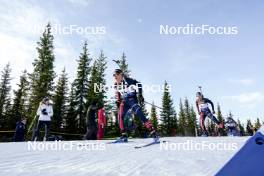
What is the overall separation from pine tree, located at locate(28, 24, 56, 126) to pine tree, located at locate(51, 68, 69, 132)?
2.35m

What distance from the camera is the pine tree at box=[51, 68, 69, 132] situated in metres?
34.7

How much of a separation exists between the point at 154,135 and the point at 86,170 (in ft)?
16.4

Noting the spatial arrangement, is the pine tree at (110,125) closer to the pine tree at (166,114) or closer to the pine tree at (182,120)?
the pine tree at (166,114)

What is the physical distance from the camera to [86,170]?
3008 millimetres

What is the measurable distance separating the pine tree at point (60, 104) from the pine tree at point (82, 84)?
1.77 m

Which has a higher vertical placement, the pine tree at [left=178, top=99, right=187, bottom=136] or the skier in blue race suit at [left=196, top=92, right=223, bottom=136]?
the pine tree at [left=178, top=99, right=187, bottom=136]

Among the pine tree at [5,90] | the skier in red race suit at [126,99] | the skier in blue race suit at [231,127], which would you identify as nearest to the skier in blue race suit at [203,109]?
the skier in blue race suit at [231,127]

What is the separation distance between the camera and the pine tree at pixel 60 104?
34747 mm

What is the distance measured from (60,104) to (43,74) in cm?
479

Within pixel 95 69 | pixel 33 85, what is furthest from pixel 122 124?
pixel 95 69

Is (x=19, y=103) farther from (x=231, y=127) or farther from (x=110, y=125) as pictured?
(x=231, y=127)

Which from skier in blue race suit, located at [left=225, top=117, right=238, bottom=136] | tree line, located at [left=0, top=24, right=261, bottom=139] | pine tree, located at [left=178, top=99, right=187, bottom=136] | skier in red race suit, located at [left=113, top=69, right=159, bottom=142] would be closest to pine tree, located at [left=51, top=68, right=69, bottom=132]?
tree line, located at [left=0, top=24, right=261, bottom=139]

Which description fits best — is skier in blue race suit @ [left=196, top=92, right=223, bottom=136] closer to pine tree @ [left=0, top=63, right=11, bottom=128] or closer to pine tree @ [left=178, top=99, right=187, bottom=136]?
pine tree @ [left=0, top=63, right=11, bottom=128]

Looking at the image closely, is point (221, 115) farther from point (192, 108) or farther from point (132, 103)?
point (132, 103)
